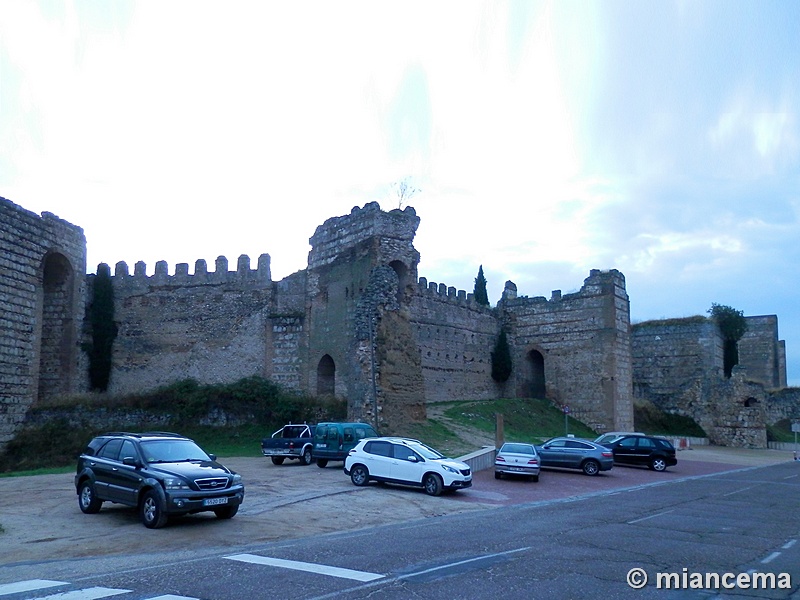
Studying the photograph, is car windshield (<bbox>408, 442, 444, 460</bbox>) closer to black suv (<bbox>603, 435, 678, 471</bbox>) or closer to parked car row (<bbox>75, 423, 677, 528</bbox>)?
parked car row (<bbox>75, 423, 677, 528</bbox>)

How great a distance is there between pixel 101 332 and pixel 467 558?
3127 cm

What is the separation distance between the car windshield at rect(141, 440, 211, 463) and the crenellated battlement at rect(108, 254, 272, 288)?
2095 cm

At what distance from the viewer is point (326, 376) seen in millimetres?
33688

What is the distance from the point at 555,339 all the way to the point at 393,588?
36.5m

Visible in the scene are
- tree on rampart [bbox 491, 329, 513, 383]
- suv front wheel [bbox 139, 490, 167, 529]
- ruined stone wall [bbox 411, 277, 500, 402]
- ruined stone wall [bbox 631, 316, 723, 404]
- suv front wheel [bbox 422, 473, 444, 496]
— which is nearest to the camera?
suv front wheel [bbox 139, 490, 167, 529]

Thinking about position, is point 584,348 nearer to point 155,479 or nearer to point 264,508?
point 264,508

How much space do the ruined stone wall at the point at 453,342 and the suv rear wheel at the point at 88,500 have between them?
22.1 meters

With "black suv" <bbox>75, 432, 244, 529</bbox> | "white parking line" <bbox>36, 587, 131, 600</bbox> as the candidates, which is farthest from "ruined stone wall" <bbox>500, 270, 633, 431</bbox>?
"white parking line" <bbox>36, 587, 131, 600</bbox>

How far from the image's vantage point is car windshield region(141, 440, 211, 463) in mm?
14398

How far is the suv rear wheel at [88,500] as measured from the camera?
15.1 m

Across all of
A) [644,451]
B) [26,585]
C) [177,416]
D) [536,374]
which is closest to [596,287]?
[536,374]

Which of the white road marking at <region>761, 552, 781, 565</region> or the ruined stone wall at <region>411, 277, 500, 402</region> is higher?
the ruined stone wall at <region>411, 277, 500, 402</region>

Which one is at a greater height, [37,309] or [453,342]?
[37,309]

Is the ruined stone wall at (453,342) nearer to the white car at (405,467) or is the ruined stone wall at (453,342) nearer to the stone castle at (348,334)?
the stone castle at (348,334)
